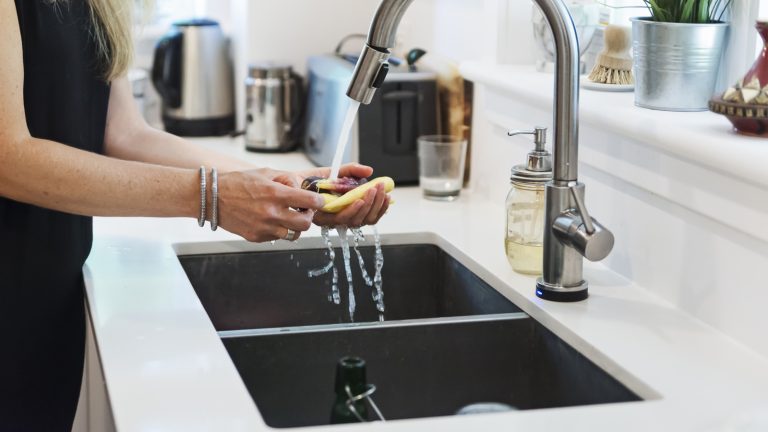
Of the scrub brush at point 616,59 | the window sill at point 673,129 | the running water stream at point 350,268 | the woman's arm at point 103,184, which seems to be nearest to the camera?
the window sill at point 673,129

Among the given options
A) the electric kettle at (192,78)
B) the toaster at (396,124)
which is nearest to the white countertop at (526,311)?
the toaster at (396,124)

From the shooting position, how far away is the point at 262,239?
1.40m

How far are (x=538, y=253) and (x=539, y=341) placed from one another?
17cm

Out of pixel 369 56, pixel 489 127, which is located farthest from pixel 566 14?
pixel 489 127

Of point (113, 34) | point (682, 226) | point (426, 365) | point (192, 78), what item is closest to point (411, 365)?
point (426, 365)

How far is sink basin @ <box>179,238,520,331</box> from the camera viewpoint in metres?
1.73

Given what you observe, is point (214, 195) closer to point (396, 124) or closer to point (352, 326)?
point (352, 326)

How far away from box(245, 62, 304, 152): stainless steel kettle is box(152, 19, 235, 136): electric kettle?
0.25m

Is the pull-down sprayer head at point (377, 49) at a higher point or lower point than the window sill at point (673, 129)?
higher

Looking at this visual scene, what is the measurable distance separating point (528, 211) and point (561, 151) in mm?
193

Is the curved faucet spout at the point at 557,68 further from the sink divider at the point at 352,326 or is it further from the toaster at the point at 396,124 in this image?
the toaster at the point at 396,124

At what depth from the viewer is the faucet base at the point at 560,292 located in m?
1.41

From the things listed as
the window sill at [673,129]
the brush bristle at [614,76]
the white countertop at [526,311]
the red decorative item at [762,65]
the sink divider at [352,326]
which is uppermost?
the red decorative item at [762,65]

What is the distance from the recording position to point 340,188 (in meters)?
1.52
